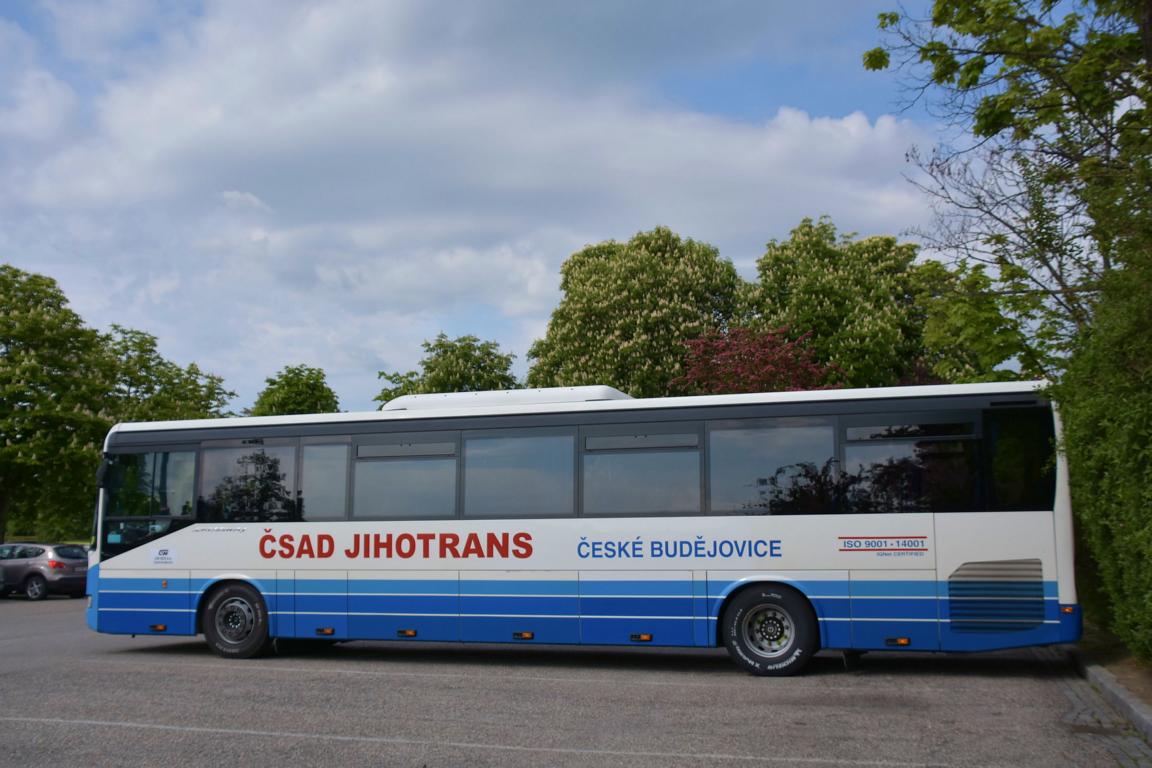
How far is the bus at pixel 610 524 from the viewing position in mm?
11781

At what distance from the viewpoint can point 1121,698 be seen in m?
9.33

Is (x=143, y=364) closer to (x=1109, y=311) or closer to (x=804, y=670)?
(x=804, y=670)

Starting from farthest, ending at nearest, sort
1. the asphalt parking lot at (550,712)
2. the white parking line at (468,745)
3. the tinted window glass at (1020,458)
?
the tinted window glass at (1020,458) → the asphalt parking lot at (550,712) → the white parking line at (468,745)

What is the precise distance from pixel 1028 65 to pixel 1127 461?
23.6ft

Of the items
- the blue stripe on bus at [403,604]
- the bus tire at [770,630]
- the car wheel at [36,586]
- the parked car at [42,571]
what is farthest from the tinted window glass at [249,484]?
the car wheel at [36,586]

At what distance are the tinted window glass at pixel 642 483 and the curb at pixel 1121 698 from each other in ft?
14.0

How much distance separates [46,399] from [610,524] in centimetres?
3167

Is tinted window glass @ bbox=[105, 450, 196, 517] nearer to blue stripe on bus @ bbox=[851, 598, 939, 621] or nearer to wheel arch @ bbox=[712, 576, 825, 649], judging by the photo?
wheel arch @ bbox=[712, 576, 825, 649]

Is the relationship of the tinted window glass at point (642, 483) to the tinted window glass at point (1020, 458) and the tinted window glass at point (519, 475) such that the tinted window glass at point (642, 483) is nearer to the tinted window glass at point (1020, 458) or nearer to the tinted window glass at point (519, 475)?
the tinted window glass at point (519, 475)

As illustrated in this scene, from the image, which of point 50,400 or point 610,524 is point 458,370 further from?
point 610,524

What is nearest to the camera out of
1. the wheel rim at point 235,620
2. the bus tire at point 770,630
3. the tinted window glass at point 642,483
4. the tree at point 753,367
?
the bus tire at point 770,630

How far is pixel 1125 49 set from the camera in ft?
44.9

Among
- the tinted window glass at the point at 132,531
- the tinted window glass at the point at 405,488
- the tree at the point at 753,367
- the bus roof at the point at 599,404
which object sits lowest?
the tinted window glass at the point at 132,531

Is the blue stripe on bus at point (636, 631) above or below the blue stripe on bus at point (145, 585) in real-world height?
below
